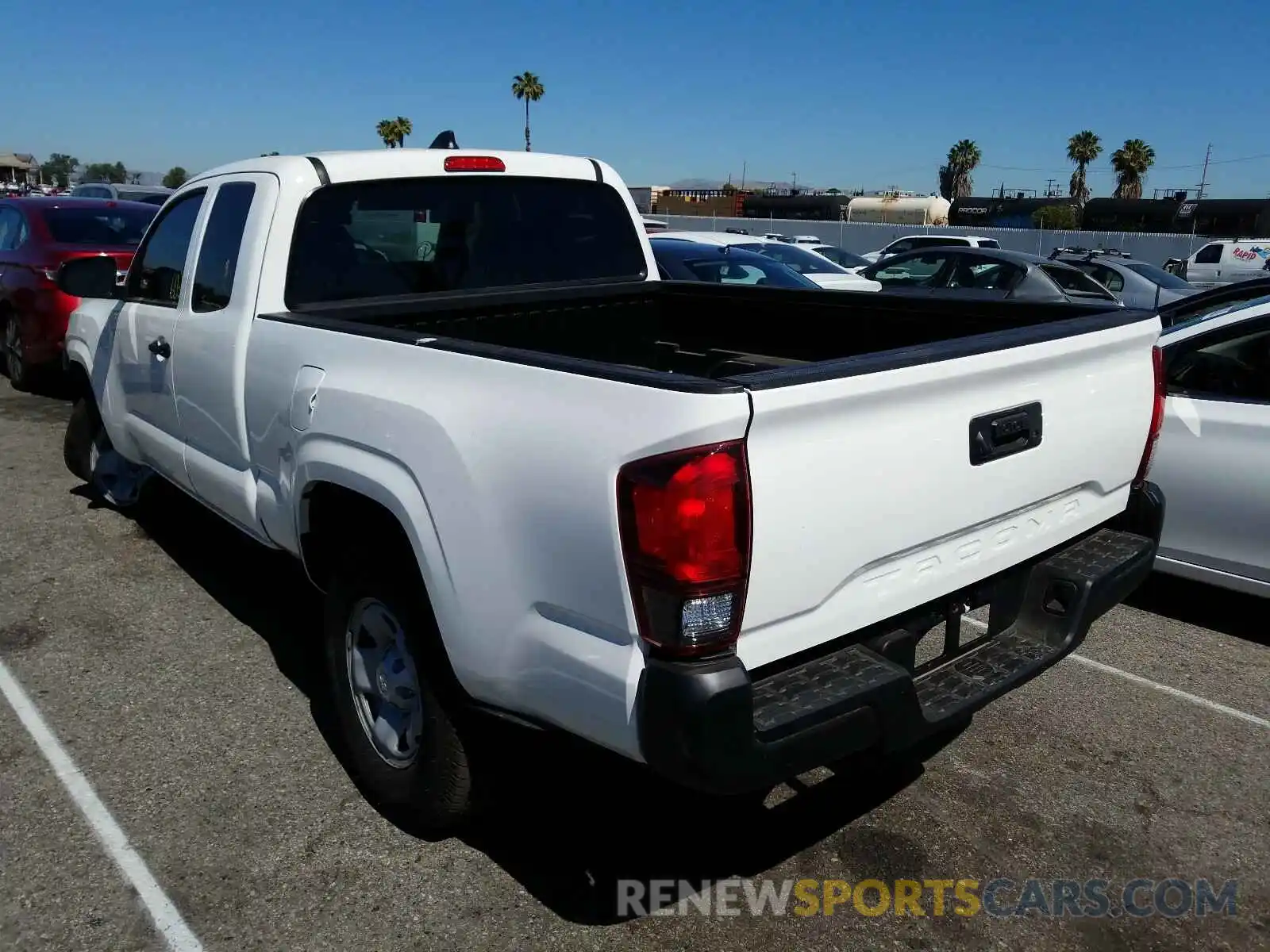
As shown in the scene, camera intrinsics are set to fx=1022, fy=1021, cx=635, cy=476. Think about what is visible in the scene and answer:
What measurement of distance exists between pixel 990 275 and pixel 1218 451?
8341 mm

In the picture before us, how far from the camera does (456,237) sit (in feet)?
13.7

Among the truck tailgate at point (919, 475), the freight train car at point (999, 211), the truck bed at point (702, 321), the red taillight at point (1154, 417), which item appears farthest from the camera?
the freight train car at point (999, 211)

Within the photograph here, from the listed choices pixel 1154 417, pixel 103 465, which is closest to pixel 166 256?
pixel 103 465

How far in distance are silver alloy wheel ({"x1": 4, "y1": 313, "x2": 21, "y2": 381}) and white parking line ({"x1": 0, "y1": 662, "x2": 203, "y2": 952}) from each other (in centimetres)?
627

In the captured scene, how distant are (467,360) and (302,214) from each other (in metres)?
1.50

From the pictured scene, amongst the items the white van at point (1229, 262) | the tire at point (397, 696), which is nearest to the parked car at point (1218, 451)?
the tire at point (397, 696)

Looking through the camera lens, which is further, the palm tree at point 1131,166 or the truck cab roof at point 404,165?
the palm tree at point 1131,166

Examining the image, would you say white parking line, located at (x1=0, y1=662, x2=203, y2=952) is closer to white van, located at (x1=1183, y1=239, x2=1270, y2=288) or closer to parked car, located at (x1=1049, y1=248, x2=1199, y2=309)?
parked car, located at (x1=1049, y1=248, x2=1199, y2=309)

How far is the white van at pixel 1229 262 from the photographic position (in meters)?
22.5

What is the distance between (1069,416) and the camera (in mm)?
2891

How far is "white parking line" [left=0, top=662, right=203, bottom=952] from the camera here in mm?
2719

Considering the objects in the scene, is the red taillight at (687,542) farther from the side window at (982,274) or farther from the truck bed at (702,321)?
the side window at (982,274)

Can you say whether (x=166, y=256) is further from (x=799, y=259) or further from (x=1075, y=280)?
(x=1075, y=280)

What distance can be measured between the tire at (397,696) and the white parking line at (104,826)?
639 millimetres
